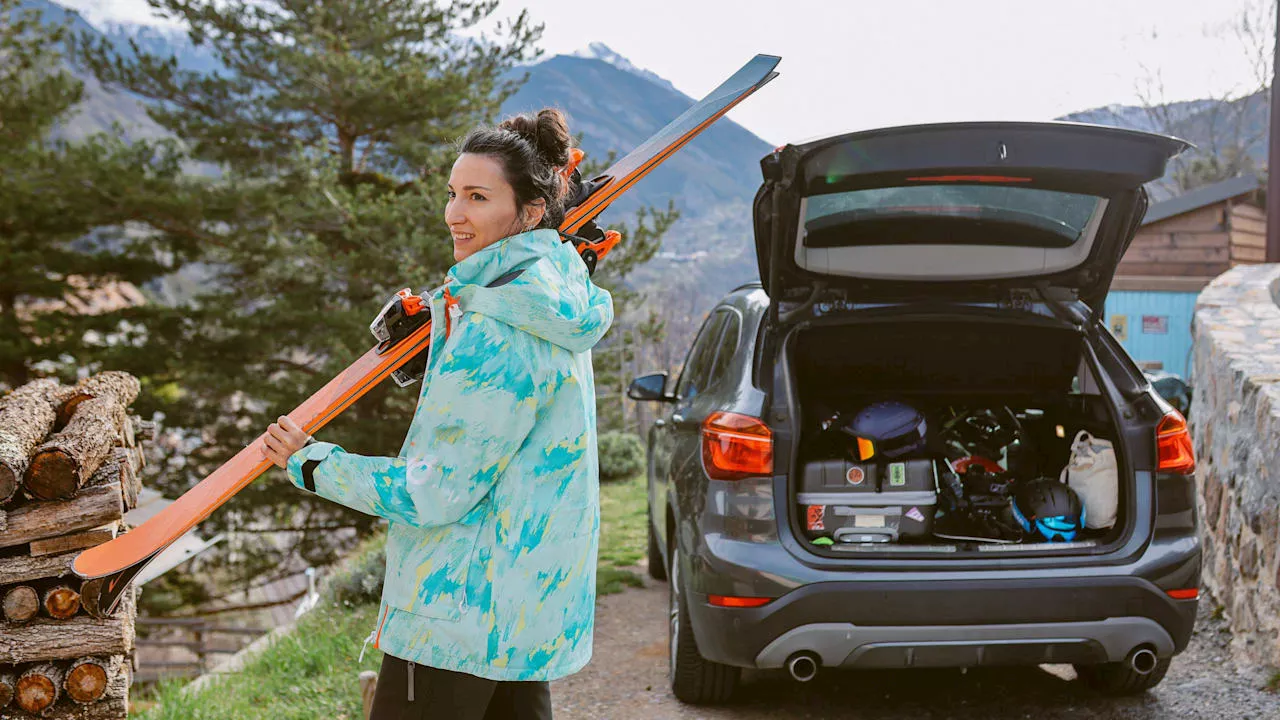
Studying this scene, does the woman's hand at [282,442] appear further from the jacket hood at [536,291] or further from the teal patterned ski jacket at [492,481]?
the jacket hood at [536,291]

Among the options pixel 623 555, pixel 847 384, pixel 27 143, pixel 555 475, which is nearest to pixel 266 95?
pixel 27 143

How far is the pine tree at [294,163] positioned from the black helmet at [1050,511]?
1164cm

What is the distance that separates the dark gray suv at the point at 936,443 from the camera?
3.28 meters

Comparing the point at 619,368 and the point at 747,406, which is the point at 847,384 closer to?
the point at 747,406

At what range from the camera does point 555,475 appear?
6.14 feet

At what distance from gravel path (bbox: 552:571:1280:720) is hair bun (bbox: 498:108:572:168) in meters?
2.68

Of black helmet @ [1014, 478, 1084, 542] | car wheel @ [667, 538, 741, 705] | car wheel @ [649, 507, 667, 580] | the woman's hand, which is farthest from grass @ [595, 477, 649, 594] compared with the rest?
the woman's hand

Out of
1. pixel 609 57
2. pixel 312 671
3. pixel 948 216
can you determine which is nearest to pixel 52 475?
pixel 312 671

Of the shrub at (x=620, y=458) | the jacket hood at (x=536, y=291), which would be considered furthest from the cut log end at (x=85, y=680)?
the shrub at (x=620, y=458)

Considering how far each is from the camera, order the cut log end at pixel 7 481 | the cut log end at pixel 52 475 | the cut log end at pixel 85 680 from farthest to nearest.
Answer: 1. the cut log end at pixel 85 680
2. the cut log end at pixel 52 475
3. the cut log end at pixel 7 481

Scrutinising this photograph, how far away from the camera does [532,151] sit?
196cm

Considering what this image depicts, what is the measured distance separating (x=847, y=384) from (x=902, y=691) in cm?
142

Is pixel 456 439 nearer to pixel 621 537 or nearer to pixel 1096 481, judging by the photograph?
pixel 1096 481

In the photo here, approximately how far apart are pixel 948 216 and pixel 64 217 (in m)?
16.7
